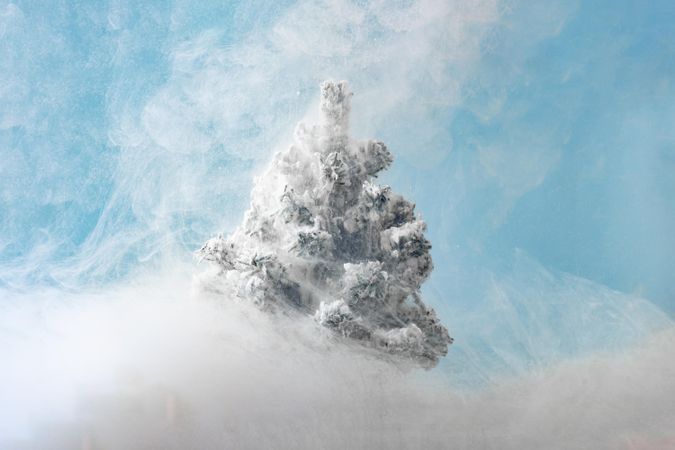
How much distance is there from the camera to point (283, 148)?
3.01 m

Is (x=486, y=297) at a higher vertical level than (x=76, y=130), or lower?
lower

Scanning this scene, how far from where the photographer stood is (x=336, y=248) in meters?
2.66

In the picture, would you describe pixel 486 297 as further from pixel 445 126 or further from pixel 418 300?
pixel 445 126

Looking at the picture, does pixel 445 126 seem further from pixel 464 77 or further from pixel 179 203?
pixel 179 203

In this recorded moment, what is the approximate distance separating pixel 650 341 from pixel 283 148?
1.92 metres

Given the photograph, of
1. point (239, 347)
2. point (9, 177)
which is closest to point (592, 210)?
point (239, 347)

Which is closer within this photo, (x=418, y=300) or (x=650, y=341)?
(x=418, y=300)

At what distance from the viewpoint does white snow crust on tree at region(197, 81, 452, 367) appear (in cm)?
258

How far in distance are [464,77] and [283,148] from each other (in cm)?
94

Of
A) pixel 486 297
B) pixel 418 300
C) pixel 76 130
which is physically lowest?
pixel 418 300

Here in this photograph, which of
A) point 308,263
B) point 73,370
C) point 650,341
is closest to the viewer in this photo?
point 308,263

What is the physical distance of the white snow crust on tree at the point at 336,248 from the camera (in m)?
2.58

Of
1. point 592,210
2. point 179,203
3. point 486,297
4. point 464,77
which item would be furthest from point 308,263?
point 592,210

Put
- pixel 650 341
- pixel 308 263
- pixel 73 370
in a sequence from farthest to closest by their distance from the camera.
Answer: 1. pixel 650 341
2. pixel 73 370
3. pixel 308 263
